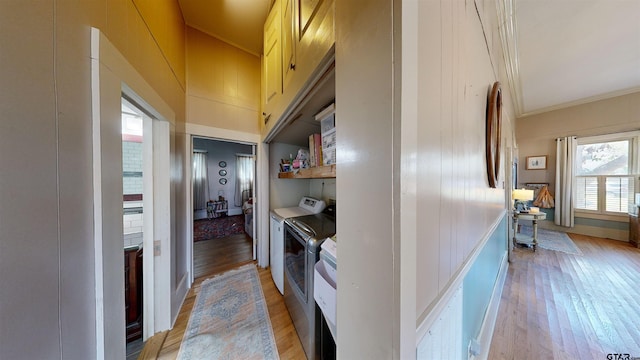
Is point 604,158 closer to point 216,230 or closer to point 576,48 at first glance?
point 576,48

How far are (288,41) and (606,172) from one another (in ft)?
21.1

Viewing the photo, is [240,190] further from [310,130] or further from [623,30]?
[623,30]

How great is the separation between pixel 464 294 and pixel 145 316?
6.98 feet

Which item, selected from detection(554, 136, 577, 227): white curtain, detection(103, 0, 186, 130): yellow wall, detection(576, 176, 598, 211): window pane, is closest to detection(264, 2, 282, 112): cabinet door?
detection(103, 0, 186, 130): yellow wall

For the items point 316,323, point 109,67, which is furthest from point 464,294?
point 109,67

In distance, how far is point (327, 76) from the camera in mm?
789

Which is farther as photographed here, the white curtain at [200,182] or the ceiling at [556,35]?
the white curtain at [200,182]

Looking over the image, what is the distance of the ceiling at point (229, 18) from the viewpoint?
177cm

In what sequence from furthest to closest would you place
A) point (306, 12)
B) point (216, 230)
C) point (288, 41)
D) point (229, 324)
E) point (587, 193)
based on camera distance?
1. point (216, 230)
2. point (587, 193)
3. point (229, 324)
4. point (288, 41)
5. point (306, 12)

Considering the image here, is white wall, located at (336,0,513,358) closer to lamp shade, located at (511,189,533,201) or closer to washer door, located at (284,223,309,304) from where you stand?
washer door, located at (284,223,309,304)

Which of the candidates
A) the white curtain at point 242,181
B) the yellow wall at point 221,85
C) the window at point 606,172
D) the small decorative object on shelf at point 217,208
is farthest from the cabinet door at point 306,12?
the window at point 606,172

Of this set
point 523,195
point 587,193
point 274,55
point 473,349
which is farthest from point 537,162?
point 274,55

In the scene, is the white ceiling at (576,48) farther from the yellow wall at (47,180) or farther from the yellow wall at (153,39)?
the yellow wall at (47,180)

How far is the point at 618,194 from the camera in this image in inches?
142
